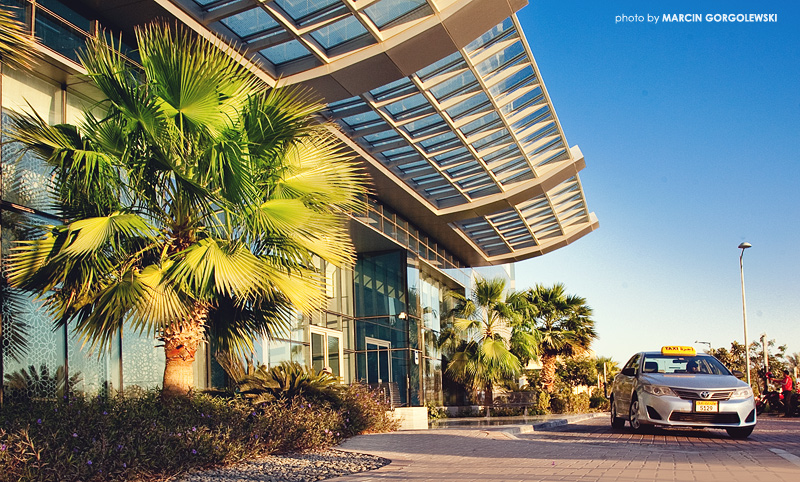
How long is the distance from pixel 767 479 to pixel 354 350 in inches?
726

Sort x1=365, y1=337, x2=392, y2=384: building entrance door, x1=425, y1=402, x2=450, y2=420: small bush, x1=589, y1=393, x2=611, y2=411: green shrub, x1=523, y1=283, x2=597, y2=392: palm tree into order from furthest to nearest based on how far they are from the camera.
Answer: x1=589, y1=393, x2=611, y2=411: green shrub
x1=523, y1=283, x2=597, y2=392: palm tree
x1=425, y1=402, x2=450, y2=420: small bush
x1=365, y1=337, x2=392, y2=384: building entrance door

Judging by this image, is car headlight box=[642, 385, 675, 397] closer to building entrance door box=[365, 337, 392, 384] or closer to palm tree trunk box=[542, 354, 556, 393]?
building entrance door box=[365, 337, 392, 384]

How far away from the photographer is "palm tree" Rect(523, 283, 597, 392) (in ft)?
96.1

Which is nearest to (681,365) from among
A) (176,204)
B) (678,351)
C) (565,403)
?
(678,351)

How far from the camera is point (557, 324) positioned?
3031 cm

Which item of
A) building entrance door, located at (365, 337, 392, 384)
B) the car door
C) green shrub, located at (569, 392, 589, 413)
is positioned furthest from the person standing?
building entrance door, located at (365, 337, 392, 384)

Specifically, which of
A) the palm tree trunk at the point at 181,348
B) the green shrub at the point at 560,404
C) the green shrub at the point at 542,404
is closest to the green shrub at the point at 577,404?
the green shrub at the point at 560,404

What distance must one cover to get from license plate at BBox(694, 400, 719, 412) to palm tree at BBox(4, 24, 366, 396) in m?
5.87

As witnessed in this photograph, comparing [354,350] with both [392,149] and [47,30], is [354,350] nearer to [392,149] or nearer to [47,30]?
[392,149]

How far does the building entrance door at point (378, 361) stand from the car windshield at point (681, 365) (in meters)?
12.6

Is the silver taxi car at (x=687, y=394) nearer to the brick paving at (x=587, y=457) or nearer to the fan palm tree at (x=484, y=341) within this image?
the brick paving at (x=587, y=457)

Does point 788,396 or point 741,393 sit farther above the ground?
point 741,393

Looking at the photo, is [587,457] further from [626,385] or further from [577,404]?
[577,404]

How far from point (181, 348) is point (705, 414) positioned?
25.3ft
